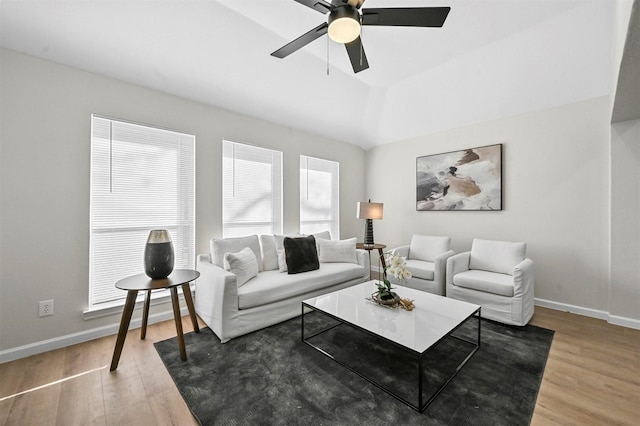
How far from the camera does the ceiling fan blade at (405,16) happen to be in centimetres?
165

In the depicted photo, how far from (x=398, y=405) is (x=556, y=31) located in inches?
146

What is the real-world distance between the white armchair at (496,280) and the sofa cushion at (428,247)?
422mm

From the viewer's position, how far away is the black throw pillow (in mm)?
3255

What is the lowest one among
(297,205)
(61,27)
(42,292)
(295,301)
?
(295,301)

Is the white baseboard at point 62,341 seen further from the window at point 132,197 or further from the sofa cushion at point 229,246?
the sofa cushion at point 229,246

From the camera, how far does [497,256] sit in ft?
10.9

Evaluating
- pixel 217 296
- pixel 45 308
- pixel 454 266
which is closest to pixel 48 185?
pixel 45 308

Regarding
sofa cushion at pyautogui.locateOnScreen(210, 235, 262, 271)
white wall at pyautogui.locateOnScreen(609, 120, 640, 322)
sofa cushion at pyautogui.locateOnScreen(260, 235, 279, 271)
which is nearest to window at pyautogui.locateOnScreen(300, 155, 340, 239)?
sofa cushion at pyautogui.locateOnScreen(260, 235, 279, 271)

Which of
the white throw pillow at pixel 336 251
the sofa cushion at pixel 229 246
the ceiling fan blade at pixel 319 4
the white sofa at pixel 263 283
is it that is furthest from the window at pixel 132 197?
the ceiling fan blade at pixel 319 4

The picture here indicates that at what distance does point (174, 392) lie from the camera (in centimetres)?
184

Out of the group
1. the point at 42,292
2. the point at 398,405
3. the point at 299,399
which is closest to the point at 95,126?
the point at 42,292

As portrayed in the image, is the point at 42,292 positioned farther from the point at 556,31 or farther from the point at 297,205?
the point at 556,31

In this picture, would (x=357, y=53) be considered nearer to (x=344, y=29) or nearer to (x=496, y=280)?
(x=344, y=29)

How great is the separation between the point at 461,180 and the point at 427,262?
1.35 m
